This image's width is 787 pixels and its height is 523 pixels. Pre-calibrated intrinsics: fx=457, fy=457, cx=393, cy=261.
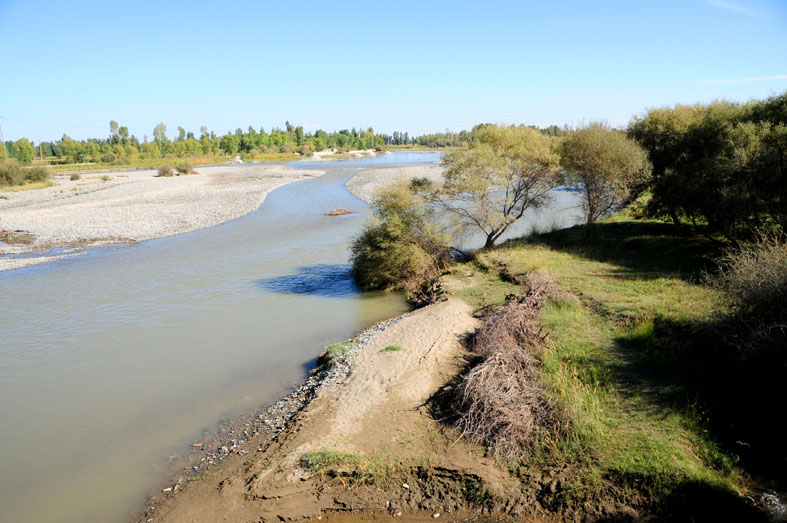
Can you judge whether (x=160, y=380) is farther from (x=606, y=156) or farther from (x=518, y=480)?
(x=606, y=156)

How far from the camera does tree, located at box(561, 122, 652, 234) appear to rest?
67.5 feet

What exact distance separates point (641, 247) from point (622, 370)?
474 inches

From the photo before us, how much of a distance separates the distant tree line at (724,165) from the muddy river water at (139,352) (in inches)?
469

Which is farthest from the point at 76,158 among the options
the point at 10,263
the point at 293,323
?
the point at 293,323

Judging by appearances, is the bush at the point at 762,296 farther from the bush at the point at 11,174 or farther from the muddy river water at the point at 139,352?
the bush at the point at 11,174

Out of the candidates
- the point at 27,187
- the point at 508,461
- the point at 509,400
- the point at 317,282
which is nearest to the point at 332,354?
the point at 509,400

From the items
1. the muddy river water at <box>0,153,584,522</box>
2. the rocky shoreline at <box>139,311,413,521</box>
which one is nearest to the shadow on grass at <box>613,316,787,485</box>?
the rocky shoreline at <box>139,311,413,521</box>

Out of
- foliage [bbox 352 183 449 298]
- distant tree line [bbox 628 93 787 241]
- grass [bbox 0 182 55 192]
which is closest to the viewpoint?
distant tree line [bbox 628 93 787 241]

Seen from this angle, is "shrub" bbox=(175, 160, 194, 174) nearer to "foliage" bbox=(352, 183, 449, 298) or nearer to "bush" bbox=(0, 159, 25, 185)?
"bush" bbox=(0, 159, 25, 185)

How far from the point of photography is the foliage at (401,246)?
19.9 metres

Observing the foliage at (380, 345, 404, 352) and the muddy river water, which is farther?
the foliage at (380, 345, 404, 352)

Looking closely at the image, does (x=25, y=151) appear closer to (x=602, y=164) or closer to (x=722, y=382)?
(x=602, y=164)

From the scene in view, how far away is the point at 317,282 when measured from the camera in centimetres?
2150

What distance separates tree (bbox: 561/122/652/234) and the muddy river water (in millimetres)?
10832
